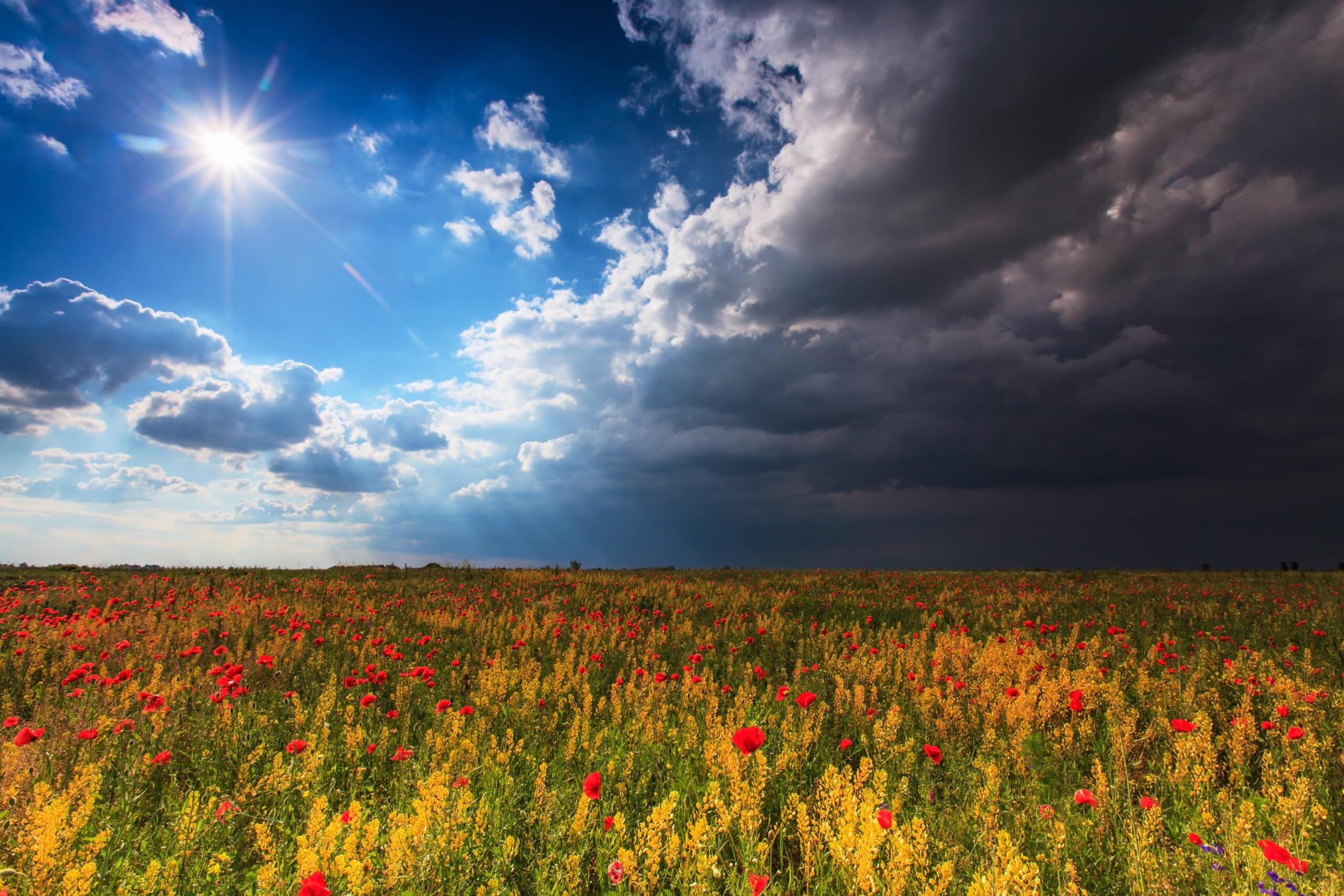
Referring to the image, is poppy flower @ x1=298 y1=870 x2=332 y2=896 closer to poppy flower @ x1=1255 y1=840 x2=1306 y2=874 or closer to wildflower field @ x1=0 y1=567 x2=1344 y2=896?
wildflower field @ x1=0 y1=567 x2=1344 y2=896

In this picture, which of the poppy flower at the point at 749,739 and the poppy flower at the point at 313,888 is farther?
the poppy flower at the point at 749,739

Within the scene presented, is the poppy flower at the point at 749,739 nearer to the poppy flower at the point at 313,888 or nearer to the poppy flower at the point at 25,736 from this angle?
the poppy flower at the point at 313,888

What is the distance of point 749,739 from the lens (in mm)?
2707

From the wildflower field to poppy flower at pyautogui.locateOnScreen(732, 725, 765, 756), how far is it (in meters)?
0.03

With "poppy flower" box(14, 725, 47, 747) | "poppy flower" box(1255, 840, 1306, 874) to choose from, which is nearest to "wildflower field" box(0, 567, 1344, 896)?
"poppy flower" box(1255, 840, 1306, 874)

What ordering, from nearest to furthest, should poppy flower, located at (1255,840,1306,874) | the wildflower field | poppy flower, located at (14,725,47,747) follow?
poppy flower, located at (1255,840,1306,874)
the wildflower field
poppy flower, located at (14,725,47,747)

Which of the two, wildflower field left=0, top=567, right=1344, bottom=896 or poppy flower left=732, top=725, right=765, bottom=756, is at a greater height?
poppy flower left=732, top=725, right=765, bottom=756

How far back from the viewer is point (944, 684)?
20.0 ft

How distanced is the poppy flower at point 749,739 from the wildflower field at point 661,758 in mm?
31

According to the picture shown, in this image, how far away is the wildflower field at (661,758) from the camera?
Answer: 103 inches

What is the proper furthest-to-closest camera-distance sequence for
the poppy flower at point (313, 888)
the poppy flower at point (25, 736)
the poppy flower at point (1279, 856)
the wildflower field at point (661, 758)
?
1. the poppy flower at point (25, 736)
2. the wildflower field at point (661, 758)
3. the poppy flower at point (1279, 856)
4. the poppy flower at point (313, 888)

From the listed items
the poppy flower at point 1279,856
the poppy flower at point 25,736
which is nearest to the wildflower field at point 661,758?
the poppy flower at point 1279,856

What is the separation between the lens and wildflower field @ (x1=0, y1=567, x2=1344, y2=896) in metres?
2.63

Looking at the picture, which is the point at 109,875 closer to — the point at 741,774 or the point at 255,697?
the point at 741,774
